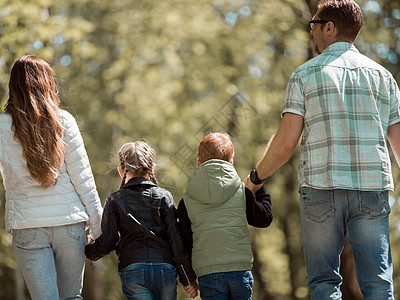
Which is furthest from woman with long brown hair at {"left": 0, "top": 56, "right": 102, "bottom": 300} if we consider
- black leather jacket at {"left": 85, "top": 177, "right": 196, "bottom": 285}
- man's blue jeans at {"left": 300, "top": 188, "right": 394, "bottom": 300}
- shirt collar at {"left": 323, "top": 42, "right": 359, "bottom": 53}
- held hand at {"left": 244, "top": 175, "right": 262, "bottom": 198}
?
shirt collar at {"left": 323, "top": 42, "right": 359, "bottom": 53}

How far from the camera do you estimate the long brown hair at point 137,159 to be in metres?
4.18

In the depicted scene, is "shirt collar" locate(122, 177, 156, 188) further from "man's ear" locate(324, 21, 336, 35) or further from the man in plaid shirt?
"man's ear" locate(324, 21, 336, 35)

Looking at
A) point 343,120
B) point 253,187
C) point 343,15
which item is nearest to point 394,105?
point 343,120

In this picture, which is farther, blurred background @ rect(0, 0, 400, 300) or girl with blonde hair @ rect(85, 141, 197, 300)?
blurred background @ rect(0, 0, 400, 300)

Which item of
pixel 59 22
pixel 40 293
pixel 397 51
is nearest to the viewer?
pixel 40 293

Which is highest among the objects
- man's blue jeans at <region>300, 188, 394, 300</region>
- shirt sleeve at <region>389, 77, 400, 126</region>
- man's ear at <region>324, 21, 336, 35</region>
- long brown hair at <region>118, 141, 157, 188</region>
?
man's ear at <region>324, 21, 336, 35</region>

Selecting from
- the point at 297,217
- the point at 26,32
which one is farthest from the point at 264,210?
the point at 297,217

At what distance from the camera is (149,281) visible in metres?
4.00

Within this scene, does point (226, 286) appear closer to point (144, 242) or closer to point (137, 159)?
point (144, 242)

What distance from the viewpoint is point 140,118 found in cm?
1283

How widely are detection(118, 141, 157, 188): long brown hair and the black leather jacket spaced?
0.29 ft

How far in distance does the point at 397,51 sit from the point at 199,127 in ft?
14.4

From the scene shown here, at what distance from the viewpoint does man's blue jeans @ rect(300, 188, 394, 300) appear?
3.35 meters

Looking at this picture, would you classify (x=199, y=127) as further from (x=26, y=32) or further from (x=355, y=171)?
(x=355, y=171)
